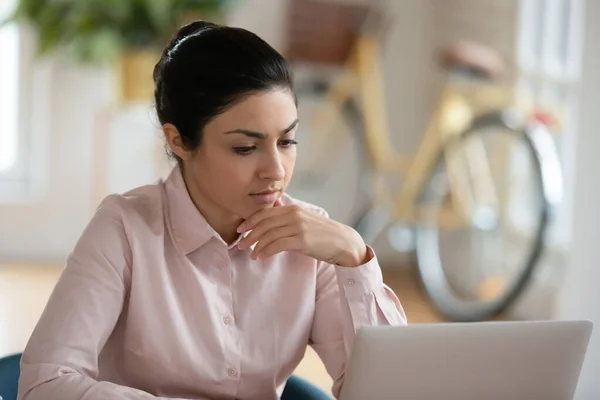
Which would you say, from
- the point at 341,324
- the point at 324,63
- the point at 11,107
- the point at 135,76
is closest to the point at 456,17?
→ the point at 324,63

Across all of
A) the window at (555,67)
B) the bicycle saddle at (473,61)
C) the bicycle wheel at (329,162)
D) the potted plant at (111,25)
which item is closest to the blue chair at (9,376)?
the window at (555,67)

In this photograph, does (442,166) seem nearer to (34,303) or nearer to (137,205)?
(34,303)

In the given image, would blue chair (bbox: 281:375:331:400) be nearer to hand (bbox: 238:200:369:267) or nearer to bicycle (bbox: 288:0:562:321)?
hand (bbox: 238:200:369:267)

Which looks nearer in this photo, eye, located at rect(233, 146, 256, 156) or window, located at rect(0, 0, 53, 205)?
eye, located at rect(233, 146, 256, 156)

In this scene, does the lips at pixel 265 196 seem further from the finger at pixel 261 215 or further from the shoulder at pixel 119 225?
the shoulder at pixel 119 225

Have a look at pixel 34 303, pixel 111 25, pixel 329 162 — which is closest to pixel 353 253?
pixel 34 303

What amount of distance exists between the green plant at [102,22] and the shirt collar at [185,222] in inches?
118

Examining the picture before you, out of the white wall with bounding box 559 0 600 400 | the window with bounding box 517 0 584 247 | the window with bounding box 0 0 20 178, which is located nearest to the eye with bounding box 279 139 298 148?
the white wall with bounding box 559 0 600 400

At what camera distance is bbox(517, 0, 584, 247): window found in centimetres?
379

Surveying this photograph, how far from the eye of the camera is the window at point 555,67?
379 cm

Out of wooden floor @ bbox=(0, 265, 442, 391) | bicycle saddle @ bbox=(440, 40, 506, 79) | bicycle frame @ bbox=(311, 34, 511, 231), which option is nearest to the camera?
wooden floor @ bbox=(0, 265, 442, 391)

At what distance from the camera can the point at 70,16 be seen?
4.77 m

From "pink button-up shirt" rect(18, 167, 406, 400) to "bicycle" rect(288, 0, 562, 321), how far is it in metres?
1.98

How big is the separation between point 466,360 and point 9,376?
80 cm
